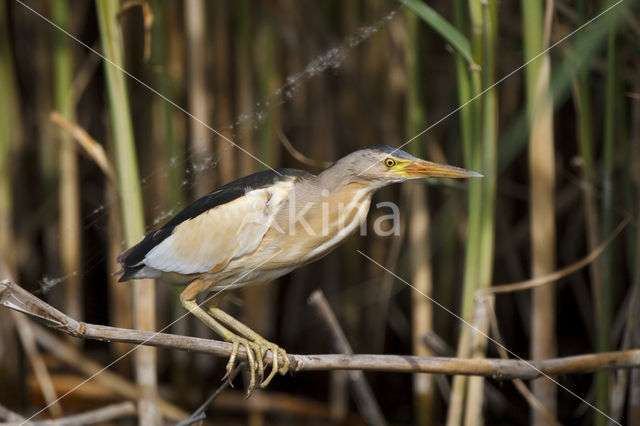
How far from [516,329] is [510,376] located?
1720mm

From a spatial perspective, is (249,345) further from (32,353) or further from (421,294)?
(32,353)

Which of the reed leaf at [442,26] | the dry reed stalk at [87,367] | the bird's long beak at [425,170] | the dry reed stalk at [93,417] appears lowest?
the dry reed stalk at [93,417]

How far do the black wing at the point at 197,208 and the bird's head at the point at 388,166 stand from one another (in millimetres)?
115

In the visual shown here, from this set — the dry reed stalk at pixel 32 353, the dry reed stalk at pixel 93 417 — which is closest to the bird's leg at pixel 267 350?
the dry reed stalk at pixel 93 417

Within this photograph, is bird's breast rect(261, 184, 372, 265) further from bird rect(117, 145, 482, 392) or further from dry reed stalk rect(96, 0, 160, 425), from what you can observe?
dry reed stalk rect(96, 0, 160, 425)

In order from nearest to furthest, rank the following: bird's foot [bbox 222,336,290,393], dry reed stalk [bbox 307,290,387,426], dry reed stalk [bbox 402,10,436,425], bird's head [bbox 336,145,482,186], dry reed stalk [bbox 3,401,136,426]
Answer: bird's foot [bbox 222,336,290,393] < bird's head [bbox 336,145,482,186] < dry reed stalk [bbox 3,401,136,426] < dry reed stalk [bbox 307,290,387,426] < dry reed stalk [bbox 402,10,436,425]

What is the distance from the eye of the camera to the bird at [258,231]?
4.65ft

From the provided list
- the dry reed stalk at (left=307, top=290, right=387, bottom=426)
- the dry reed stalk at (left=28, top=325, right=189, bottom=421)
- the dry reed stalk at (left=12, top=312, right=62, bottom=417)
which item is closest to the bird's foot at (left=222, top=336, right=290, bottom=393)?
the dry reed stalk at (left=307, top=290, right=387, bottom=426)

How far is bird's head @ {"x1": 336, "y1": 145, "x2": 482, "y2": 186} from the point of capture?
1464mm

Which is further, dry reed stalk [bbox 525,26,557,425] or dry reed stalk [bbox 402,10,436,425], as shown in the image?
dry reed stalk [bbox 402,10,436,425]

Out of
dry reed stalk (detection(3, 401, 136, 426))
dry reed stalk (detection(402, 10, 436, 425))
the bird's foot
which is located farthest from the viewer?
dry reed stalk (detection(402, 10, 436, 425))

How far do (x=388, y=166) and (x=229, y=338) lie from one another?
467 millimetres

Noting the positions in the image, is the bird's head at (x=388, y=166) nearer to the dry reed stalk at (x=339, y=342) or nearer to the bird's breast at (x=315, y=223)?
the bird's breast at (x=315, y=223)

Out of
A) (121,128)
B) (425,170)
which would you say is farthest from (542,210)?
(121,128)
